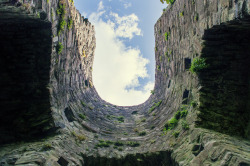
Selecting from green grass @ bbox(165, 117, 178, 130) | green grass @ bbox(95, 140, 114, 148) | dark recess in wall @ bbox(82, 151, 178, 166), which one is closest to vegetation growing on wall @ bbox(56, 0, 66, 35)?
green grass @ bbox(95, 140, 114, 148)

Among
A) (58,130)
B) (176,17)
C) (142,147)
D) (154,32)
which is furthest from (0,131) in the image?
(154,32)

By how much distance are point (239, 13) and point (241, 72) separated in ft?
8.14

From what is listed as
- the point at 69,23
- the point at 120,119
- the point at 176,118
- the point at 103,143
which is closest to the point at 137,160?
the point at 103,143

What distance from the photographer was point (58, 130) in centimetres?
614

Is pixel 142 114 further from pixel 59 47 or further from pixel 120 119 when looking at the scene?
pixel 59 47

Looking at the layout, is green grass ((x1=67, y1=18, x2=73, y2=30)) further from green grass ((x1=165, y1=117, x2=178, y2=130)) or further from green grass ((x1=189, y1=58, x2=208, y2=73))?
green grass ((x1=165, y1=117, x2=178, y2=130))

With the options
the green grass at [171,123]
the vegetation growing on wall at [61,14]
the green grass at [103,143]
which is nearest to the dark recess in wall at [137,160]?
the green grass at [103,143]

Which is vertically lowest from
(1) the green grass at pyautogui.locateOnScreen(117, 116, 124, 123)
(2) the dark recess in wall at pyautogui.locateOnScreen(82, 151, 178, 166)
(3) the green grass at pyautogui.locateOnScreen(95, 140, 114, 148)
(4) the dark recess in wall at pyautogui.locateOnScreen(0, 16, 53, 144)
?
(2) the dark recess in wall at pyautogui.locateOnScreen(82, 151, 178, 166)

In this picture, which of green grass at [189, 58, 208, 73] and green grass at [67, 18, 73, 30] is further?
green grass at [67, 18, 73, 30]

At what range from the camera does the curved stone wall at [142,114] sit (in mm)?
4660

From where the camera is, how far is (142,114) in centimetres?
1101

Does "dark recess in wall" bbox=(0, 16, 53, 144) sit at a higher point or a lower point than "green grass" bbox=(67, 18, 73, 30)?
lower

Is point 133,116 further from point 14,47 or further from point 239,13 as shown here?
point 239,13

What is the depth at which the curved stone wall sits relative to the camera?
4.66 m
